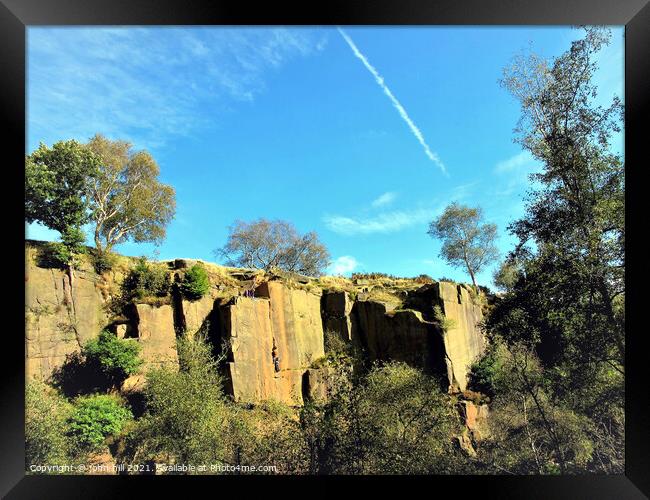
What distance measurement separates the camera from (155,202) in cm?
909

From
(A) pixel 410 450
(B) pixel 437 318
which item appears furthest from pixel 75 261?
(B) pixel 437 318

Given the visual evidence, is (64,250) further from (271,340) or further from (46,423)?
(271,340)

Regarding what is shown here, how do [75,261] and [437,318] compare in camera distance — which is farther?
[437,318]

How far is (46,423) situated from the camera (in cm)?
666

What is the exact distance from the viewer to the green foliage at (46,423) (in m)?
6.04

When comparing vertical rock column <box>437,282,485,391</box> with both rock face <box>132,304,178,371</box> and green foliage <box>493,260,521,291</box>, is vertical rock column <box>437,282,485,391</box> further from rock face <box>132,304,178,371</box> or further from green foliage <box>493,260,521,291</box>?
rock face <box>132,304,178,371</box>

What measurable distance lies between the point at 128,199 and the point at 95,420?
5359 millimetres

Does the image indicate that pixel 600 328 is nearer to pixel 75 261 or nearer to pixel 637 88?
pixel 637 88

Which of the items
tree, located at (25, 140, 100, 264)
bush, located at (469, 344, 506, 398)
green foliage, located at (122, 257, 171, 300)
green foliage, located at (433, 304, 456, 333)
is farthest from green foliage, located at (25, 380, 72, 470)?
green foliage, located at (433, 304, 456, 333)

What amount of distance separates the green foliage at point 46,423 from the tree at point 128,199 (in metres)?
3.35
